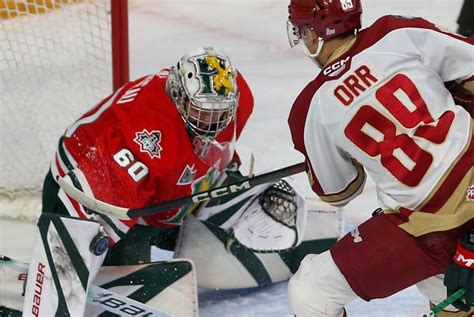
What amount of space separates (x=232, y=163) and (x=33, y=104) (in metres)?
0.78

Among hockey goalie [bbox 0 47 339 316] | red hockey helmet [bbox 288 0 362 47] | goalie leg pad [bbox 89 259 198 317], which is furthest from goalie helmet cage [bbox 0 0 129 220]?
red hockey helmet [bbox 288 0 362 47]

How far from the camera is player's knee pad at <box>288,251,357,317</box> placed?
1906 mm

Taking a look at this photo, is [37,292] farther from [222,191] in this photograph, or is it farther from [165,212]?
[222,191]

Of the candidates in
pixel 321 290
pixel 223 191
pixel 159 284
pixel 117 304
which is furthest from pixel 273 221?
pixel 321 290

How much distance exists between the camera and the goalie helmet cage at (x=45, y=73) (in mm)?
3078

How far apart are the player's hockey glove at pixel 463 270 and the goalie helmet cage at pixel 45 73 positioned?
1.49m

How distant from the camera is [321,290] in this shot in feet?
6.28

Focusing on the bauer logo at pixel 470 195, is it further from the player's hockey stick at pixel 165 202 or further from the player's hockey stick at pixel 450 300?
the player's hockey stick at pixel 165 202

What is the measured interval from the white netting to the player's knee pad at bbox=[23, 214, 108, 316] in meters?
0.84

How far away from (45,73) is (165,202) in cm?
103

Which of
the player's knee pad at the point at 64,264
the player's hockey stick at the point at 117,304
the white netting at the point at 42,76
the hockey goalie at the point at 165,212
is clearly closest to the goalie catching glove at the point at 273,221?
the hockey goalie at the point at 165,212

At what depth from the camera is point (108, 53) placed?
3160mm

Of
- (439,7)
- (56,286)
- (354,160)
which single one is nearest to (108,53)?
(56,286)

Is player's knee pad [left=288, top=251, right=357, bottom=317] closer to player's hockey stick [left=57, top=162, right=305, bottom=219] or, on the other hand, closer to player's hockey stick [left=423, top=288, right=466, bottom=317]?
player's hockey stick [left=423, top=288, right=466, bottom=317]
